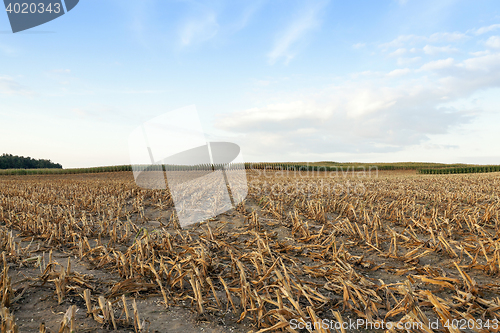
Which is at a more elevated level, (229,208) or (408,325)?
(229,208)

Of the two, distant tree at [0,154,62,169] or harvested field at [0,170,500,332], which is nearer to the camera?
harvested field at [0,170,500,332]

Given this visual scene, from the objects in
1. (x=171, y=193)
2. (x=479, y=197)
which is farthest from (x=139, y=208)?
(x=479, y=197)

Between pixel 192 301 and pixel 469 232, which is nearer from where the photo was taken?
pixel 192 301

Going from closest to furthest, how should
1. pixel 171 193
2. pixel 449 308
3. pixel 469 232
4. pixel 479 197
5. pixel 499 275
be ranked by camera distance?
pixel 449 308 → pixel 499 275 → pixel 469 232 → pixel 479 197 → pixel 171 193

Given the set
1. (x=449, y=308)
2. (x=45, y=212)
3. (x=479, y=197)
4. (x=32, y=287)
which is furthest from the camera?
(x=479, y=197)

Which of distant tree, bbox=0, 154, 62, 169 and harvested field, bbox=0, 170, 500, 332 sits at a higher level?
distant tree, bbox=0, 154, 62, 169

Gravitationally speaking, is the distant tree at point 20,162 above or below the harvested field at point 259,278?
above

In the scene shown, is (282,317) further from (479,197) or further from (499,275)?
(479,197)

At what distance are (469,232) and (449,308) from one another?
313 centimetres

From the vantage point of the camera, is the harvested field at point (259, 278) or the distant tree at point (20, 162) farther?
the distant tree at point (20, 162)

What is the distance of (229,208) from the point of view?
6.32 meters

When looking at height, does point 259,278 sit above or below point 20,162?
below

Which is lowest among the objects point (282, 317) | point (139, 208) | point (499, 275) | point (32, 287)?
point (499, 275)

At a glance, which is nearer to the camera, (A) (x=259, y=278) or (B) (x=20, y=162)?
(A) (x=259, y=278)
